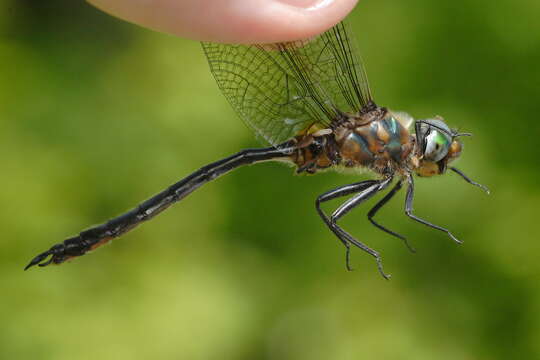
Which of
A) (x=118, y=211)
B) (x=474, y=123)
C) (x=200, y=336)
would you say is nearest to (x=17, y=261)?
(x=118, y=211)

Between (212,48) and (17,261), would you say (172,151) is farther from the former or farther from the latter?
(212,48)

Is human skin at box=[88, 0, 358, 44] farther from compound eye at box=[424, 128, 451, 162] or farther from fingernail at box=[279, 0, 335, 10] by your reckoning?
compound eye at box=[424, 128, 451, 162]

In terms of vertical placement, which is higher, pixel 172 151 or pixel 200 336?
pixel 172 151

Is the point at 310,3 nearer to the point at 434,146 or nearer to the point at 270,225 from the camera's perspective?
the point at 434,146

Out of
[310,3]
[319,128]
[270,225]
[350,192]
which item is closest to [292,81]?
[319,128]

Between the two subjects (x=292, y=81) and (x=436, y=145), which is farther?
(x=292, y=81)

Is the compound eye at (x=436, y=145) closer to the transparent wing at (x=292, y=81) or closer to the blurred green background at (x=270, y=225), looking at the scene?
the transparent wing at (x=292, y=81)
